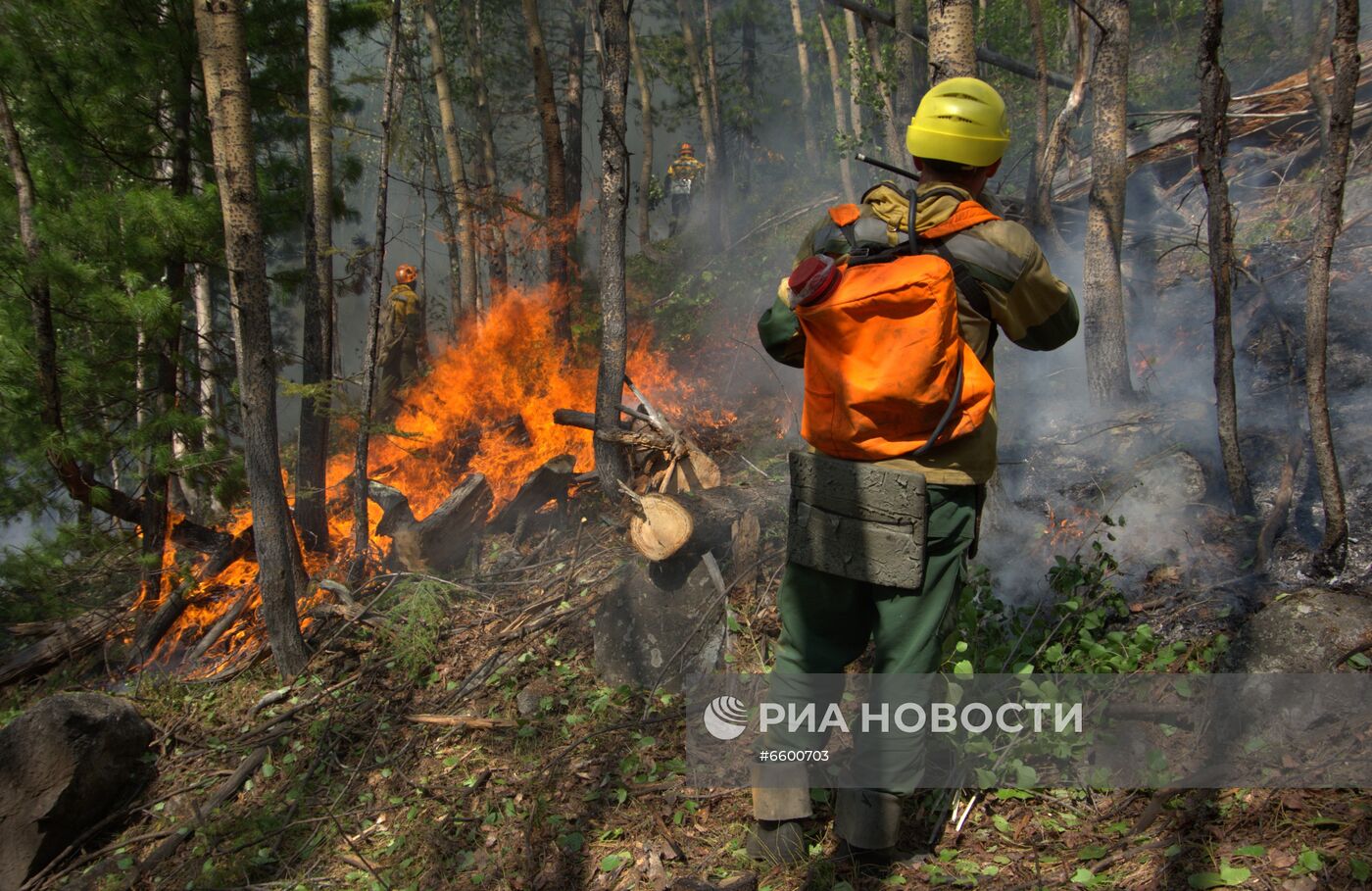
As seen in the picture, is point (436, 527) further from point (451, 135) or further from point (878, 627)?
point (451, 135)

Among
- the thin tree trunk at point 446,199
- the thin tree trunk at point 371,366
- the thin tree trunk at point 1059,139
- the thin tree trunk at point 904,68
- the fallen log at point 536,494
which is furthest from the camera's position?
the thin tree trunk at point 446,199

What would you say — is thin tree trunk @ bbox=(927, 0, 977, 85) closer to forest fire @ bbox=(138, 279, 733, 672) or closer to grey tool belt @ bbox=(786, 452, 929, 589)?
grey tool belt @ bbox=(786, 452, 929, 589)

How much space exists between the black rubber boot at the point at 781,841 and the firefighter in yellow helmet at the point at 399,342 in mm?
10445

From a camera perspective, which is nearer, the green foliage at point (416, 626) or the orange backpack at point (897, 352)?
the orange backpack at point (897, 352)

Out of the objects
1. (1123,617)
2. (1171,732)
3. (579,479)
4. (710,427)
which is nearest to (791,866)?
(1171,732)

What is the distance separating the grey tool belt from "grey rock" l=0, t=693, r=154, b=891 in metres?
4.24

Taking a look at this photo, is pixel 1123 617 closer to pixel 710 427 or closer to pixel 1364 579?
pixel 1364 579

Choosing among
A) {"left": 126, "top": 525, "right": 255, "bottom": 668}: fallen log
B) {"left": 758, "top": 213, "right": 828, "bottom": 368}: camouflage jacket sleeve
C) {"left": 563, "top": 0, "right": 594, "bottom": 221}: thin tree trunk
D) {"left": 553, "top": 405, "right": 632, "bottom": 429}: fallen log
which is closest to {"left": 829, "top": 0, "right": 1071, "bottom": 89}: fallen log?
{"left": 553, "top": 405, "right": 632, "bottom": 429}: fallen log

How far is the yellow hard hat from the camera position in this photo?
8.86 feet

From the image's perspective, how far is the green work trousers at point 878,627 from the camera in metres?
2.70

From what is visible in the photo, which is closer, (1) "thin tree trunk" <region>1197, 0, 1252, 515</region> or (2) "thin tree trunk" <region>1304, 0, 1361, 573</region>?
(2) "thin tree trunk" <region>1304, 0, 1361, 573</region>

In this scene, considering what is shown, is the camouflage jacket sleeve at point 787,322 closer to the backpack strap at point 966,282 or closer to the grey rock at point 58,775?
the backpack strap at point 966,282

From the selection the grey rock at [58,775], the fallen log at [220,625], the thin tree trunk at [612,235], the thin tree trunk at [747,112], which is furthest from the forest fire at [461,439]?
the thin tree trunk at [747,112]

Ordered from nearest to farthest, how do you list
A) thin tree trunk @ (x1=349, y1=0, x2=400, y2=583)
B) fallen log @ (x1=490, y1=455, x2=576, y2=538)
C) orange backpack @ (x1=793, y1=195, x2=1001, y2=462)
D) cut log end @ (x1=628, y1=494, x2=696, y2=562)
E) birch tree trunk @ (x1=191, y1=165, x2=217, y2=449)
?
orange backpack @ (x1=793, y1=195, x2=1001, y2=462)
cut log end @ (x1=628, y1=494, x2=696, y2=562)
birch tree trunk @ (x1=191, y1=165, x2=217, y2=449)
thin tree trunk @ (x1=349, y1=0, x2=400, y2=583)
fallen log @ (x1=490, y1=455, x2=576, y2=538)
